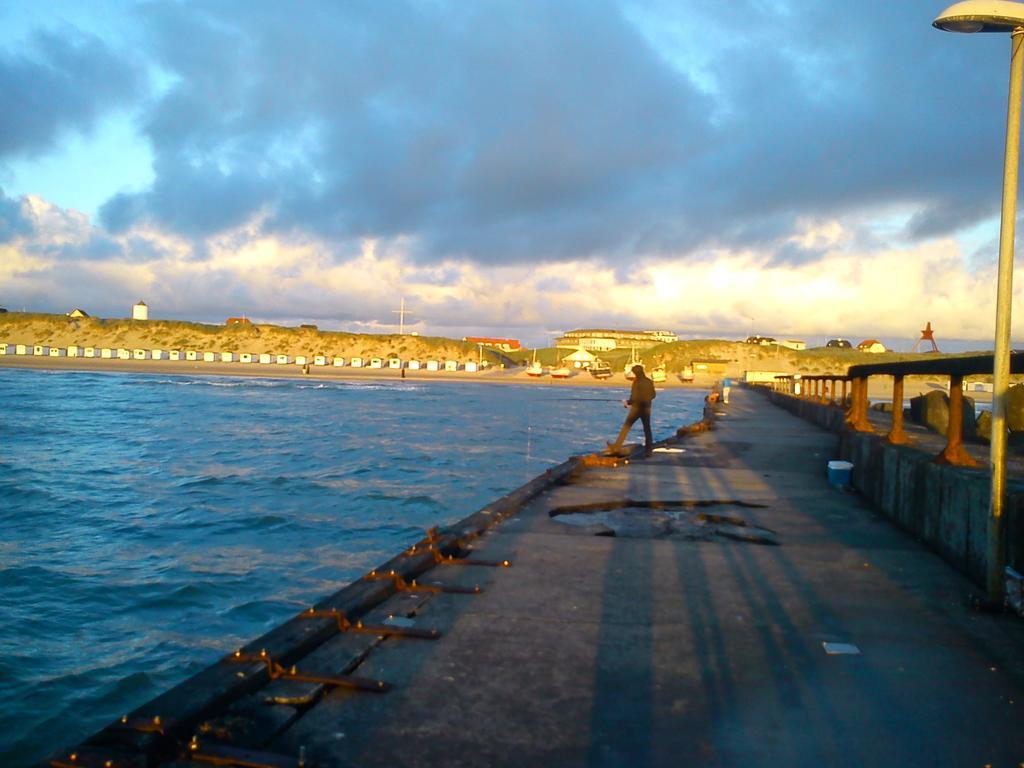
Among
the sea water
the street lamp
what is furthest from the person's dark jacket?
the street lamp

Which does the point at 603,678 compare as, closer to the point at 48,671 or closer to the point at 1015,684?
the point at 1015,684

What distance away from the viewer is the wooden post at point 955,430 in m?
6.89

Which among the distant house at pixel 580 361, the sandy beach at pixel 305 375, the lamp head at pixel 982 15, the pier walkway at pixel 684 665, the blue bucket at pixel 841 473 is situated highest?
the lamp head at pixel 982 15

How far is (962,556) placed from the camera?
647cm

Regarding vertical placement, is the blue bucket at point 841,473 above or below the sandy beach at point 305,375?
above

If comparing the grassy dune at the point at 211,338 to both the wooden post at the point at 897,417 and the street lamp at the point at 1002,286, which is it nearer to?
the wooden post at the point at 897,417

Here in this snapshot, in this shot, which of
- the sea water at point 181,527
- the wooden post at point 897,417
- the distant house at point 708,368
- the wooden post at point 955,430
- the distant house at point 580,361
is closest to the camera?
the wooden post at point 955,430

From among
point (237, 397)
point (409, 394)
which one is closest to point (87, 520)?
point (237, 397)

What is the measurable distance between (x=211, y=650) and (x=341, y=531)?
505cm

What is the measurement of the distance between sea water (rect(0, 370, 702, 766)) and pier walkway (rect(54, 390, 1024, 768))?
2.98 m

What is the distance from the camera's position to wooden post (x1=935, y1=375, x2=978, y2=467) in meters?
6.89

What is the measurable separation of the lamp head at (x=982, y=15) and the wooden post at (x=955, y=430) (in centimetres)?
274

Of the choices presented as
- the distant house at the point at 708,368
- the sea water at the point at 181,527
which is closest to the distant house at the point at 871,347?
the distant house at the point at 708,368

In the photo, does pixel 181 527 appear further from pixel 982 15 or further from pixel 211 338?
pixel 211 338
